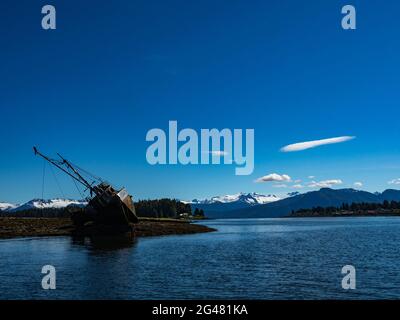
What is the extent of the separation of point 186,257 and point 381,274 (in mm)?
27905

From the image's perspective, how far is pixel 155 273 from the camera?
47.4 m

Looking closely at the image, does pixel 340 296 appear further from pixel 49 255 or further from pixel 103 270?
pixel 49 255

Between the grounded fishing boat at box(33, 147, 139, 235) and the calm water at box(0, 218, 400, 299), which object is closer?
the calm water at box(0, 218, 400, 299)

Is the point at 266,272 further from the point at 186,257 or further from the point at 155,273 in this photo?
the point at 186,257

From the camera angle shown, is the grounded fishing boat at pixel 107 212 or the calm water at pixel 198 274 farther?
the grounded fishing boat at pixel 107 212

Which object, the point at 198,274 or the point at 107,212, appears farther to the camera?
the point at 107,212

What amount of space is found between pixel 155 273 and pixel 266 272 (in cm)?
1316
